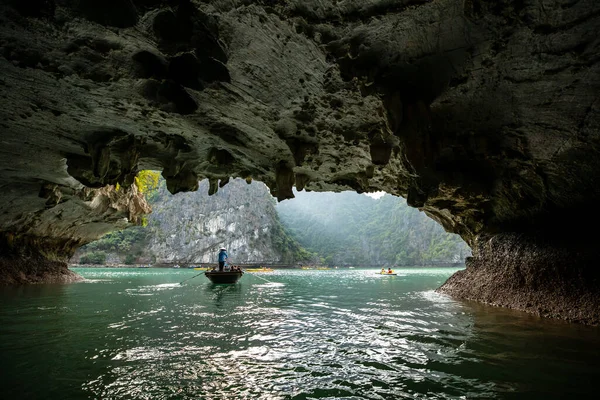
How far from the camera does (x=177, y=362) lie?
478cm

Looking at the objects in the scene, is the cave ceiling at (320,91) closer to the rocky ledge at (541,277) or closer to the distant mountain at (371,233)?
the rocky ledge at (541,277)

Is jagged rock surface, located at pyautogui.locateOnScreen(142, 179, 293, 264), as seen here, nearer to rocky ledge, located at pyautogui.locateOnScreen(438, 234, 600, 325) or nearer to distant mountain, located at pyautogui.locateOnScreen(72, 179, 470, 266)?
distant mountain, located at pyautogui.locateOnScreen(72, 179, 470, 266)

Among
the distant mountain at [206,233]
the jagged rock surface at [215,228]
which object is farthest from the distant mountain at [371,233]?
the jagged rock surface at [215,228]

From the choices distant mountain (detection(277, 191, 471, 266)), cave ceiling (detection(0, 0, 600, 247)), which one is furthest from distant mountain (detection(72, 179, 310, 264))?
cave ceiling (detection(0, 0, 600, 247))

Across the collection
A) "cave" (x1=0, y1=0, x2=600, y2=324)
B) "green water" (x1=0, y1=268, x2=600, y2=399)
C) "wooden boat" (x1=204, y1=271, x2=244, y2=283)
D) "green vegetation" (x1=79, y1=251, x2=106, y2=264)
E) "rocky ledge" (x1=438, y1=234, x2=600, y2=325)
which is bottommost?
"green vegetation" (x1=79, y1=251, x2=106, y2=264)

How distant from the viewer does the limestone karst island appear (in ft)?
13.0

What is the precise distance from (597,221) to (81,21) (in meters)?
11.2

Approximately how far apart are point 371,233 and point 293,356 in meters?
153

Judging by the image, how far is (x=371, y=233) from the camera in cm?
15312

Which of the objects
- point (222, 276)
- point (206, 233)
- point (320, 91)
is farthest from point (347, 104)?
point (206, 233)

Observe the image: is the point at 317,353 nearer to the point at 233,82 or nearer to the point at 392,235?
the point at 233,82

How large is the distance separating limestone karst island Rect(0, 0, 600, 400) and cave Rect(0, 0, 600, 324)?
38mm

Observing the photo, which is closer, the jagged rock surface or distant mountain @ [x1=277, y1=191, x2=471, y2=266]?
the jagged rock surface

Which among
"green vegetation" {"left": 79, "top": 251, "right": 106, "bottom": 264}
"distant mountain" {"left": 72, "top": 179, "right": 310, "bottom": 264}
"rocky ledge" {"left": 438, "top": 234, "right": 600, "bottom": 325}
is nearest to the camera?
"rocky ledge" {"left": 438, "top": 234, "right": 600, "bottom": 325}
